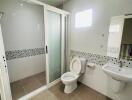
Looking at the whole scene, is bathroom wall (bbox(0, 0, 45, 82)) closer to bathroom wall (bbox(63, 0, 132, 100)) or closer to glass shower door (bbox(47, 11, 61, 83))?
glass shower door (bbox(47, 11, 61, 83))

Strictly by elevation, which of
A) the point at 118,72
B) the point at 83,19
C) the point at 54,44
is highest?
the point at 83,19

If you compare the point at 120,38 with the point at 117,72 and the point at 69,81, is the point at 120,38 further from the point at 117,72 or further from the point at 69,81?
the point at 69,81

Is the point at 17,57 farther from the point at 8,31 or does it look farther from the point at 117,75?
the point at 117,75

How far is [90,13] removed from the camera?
1.94m

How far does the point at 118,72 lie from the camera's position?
1.45 m

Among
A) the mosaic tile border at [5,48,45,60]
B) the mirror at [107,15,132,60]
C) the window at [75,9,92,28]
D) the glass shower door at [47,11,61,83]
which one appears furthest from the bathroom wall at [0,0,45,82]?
the mirror at [107,15,132,60]

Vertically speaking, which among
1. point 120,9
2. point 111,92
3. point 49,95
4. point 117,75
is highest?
point 120,9

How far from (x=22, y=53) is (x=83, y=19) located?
2.01 m

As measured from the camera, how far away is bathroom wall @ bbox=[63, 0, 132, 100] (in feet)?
5.18

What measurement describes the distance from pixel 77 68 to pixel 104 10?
4.89 ft

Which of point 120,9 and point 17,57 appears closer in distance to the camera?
point 120,9

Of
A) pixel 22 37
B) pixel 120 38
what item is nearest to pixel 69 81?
pixel 120 38

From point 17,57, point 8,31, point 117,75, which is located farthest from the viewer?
point 17,57

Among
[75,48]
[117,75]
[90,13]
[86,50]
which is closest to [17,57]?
[75,48]
